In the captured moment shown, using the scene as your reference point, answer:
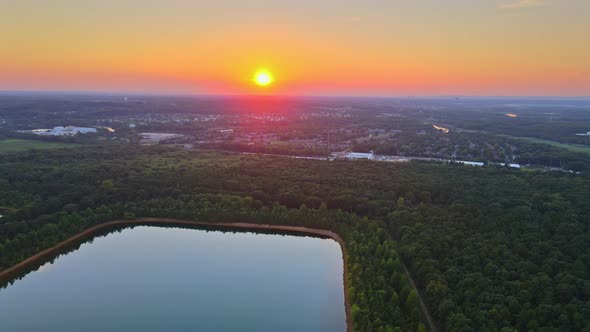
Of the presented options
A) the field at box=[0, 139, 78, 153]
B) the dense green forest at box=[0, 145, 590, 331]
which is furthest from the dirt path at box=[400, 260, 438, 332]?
the field at box=[0, 139, 78, 153]

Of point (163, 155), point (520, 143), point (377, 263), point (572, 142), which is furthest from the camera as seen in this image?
point (572, 142)

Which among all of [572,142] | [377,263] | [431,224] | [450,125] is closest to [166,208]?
[377,263]

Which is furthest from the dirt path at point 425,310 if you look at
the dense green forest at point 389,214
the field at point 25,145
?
the field at point 25,145

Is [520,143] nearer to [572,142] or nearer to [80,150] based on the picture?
[572,142]

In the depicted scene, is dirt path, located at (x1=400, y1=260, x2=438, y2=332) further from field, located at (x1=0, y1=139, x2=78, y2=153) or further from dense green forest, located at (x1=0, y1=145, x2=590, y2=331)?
field, located at (x1=0, y1=139, x2=78, y2=153)

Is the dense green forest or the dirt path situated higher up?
the dense green forest

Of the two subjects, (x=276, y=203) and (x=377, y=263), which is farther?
(x=276, y=203)

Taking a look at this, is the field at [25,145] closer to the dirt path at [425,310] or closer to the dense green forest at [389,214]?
the dense green forest at [389,214]

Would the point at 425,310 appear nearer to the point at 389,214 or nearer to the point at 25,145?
the point at 389,214
